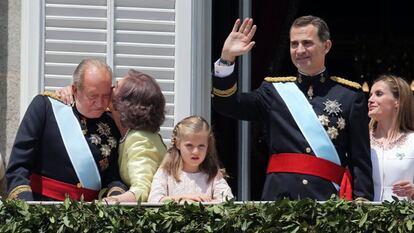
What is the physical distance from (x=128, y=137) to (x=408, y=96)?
1.45m

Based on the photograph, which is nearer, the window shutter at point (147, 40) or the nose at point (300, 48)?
the nose at point (300, 48)

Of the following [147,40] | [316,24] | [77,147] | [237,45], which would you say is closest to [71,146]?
[77,147]

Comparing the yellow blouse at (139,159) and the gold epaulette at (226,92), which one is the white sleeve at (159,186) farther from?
the gold epaulette at (226,92)

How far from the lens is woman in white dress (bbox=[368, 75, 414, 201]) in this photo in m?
6.96

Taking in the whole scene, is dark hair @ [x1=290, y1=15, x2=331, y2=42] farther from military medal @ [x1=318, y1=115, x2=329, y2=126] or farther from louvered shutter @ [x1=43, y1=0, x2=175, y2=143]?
louvered shutter @ [x1=43, y1=0, x2=175, y2=143]

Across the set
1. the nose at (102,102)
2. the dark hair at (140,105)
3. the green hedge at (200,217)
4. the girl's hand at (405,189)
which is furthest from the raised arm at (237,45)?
the girl's hand at (405,189)

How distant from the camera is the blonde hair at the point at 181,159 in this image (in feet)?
22.2

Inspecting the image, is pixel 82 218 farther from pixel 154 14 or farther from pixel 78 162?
pixel 154 14

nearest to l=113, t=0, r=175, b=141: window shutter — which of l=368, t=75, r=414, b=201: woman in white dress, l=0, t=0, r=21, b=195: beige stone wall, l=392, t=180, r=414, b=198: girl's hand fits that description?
l=0, t=0, r=21, b=195: beige stone wall

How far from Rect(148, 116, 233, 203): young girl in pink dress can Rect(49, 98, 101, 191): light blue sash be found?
0.30m

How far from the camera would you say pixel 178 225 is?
6422 millimetres

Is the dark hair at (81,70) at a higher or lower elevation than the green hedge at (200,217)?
higher

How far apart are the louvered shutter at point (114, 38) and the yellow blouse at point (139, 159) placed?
0.72 metres

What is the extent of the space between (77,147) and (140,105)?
0.36 metres
